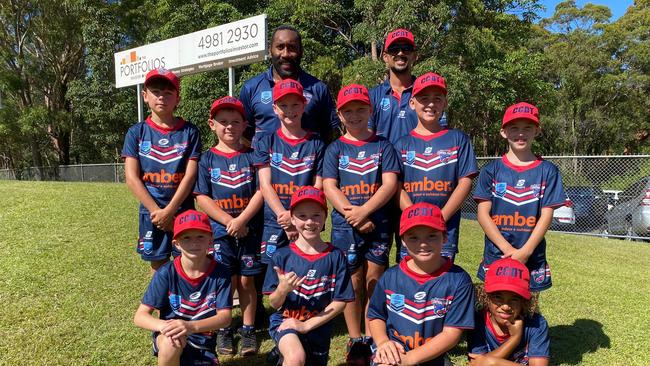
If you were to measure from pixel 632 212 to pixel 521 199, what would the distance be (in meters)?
8.98

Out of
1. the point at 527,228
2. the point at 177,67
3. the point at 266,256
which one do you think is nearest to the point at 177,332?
the point at 266,256

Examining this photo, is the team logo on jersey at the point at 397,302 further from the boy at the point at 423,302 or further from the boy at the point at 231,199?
the boy at the point at 231,199

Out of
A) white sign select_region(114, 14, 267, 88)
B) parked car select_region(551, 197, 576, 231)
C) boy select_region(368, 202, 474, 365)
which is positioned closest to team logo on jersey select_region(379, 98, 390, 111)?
boy select_region(368, 202, 474, 365)

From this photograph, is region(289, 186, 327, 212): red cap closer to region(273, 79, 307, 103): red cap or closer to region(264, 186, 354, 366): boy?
region(264, 186, 354, 366): boy

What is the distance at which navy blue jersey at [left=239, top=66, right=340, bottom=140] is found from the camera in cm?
404

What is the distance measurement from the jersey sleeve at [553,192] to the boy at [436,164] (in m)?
0.55

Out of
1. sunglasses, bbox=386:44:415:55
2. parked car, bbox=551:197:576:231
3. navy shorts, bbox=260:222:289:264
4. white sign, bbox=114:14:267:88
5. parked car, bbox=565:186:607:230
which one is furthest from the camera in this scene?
parked car, bbox=551:197:576:231

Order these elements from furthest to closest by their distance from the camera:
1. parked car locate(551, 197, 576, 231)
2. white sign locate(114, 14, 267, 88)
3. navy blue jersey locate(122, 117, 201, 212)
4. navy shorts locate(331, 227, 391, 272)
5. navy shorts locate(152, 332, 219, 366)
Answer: parked car locate(551, 197, 576, 231), white sign locate(114, 14, 267, 88), navy blue jersey locate(122, 117, 201, 212), navy shorts locate(331, 227, 391, 272), navy shorts locate(152, 332, 219, 366)

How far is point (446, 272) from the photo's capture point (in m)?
2.71

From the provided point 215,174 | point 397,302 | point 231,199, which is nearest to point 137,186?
point 215,174

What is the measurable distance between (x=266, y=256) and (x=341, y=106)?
135 centimetres

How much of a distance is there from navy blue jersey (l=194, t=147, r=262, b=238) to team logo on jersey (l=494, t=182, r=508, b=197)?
194cm

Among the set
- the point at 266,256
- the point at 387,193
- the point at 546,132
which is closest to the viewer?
the point at 387,193

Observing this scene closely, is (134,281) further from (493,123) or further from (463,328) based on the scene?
(493,123)
